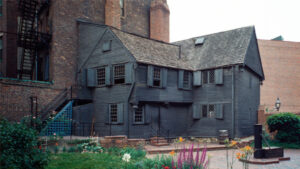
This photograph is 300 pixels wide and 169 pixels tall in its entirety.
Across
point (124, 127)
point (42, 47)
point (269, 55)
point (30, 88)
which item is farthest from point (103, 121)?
point (269, 55)

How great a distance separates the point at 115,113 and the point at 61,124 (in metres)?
3.73

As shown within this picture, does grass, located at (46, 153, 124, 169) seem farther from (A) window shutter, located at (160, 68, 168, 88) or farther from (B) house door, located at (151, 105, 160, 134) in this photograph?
(A) window shutter, located at (160, 68, 168, 88)

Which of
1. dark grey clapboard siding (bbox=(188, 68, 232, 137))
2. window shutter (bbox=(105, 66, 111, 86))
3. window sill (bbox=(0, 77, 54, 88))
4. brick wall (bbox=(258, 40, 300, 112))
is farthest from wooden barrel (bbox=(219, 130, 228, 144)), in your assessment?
brick wall (bbox=(258, 40, 300, 112))

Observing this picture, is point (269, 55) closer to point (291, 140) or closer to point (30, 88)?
point (291, 140)

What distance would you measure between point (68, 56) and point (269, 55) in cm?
3511

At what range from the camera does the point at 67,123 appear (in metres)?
20.4

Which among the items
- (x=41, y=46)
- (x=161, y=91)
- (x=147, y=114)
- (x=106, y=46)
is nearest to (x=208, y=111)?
(x=161, y=91)

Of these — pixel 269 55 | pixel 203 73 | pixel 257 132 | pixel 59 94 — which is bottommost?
pixel 257 132

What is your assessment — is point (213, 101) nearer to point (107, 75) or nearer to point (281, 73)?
point (107, 75)

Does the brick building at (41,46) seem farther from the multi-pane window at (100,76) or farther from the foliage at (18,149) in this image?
the foliage at (18,149)

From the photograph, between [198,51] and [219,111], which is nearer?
[219,111]

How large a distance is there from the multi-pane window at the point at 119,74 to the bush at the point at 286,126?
419 inches

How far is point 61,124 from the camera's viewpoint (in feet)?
66.1

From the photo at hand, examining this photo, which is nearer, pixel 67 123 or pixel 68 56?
pixel 67 123
